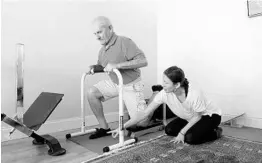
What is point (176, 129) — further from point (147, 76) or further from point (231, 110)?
point (147, 76)

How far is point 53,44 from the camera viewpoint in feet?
8.61

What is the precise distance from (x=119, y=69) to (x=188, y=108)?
2.55ft

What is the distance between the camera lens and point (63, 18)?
8.82ft

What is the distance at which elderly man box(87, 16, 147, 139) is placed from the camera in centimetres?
229

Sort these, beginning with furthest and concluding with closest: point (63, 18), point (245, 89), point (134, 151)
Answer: point (245, 89)
point (63, 18)
point (134, 151)

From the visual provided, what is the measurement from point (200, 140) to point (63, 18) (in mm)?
1988

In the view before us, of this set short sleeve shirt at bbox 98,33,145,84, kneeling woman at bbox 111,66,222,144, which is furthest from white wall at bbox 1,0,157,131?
kneeling woman at bbox 111,66,222,144

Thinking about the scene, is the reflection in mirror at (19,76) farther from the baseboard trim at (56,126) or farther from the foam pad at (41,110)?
the baseboard trim at (56,126)

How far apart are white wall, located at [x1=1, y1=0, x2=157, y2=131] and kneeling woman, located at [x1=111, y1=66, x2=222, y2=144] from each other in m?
1.07

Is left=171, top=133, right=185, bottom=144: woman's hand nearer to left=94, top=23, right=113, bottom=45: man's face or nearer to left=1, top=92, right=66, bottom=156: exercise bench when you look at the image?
left=1, top=92, right=66, bottom=156: exercise bench

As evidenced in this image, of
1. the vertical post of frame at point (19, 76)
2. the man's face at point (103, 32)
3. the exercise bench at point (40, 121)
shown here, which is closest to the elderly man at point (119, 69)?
the man's face at point (103, 32)

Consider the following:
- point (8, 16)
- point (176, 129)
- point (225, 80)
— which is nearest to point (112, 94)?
point (176, 129)

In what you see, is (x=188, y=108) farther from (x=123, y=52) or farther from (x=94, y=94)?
(x=94, y=94)

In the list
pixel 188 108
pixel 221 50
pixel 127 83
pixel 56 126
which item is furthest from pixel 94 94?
pixel 221 50
